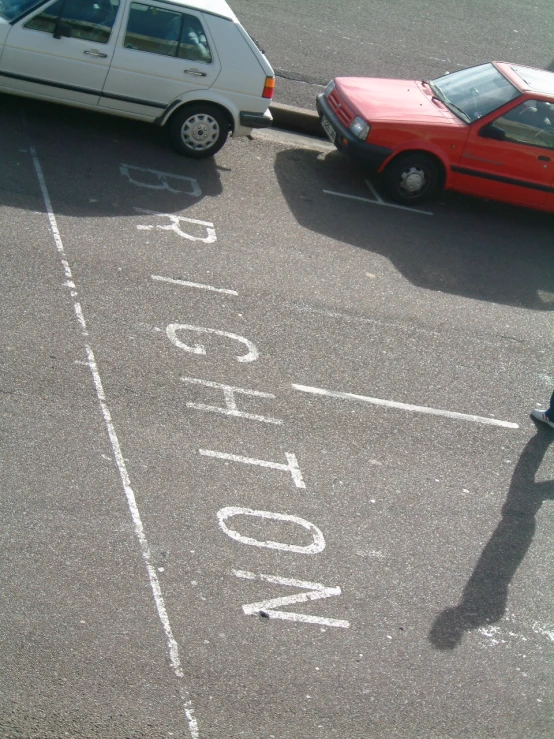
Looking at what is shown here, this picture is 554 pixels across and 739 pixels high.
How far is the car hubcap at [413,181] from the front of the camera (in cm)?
1085

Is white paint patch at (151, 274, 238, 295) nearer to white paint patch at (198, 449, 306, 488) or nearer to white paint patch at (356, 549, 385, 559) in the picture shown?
white paint patch at (198, 449, 306, 488)

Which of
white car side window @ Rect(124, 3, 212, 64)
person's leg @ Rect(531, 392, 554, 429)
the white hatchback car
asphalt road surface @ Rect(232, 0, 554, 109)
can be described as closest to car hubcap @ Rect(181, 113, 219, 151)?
the white hatchback car

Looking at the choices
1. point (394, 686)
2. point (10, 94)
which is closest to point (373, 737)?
point (394, 686)

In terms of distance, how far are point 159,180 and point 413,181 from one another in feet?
10.0

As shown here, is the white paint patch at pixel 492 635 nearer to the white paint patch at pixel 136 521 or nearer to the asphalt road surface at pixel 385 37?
the white paint patch at pixel 136 521

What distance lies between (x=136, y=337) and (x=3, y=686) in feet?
11.2

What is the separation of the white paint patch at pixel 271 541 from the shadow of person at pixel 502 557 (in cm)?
91

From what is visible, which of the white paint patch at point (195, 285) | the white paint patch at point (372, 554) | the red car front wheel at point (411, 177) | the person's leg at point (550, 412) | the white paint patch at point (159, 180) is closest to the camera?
the white paint patch at point (372, 554)

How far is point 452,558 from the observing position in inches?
245

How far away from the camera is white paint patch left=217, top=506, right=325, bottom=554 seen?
5.86m

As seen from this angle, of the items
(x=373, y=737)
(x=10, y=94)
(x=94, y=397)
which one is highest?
(x=10, y=94)

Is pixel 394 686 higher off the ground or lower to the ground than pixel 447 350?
lower

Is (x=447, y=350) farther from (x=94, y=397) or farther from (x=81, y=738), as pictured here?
(x=81, y=738)

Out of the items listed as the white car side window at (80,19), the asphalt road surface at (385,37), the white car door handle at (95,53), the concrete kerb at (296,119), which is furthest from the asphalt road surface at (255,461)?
the asphalt road surface at (385,37)
